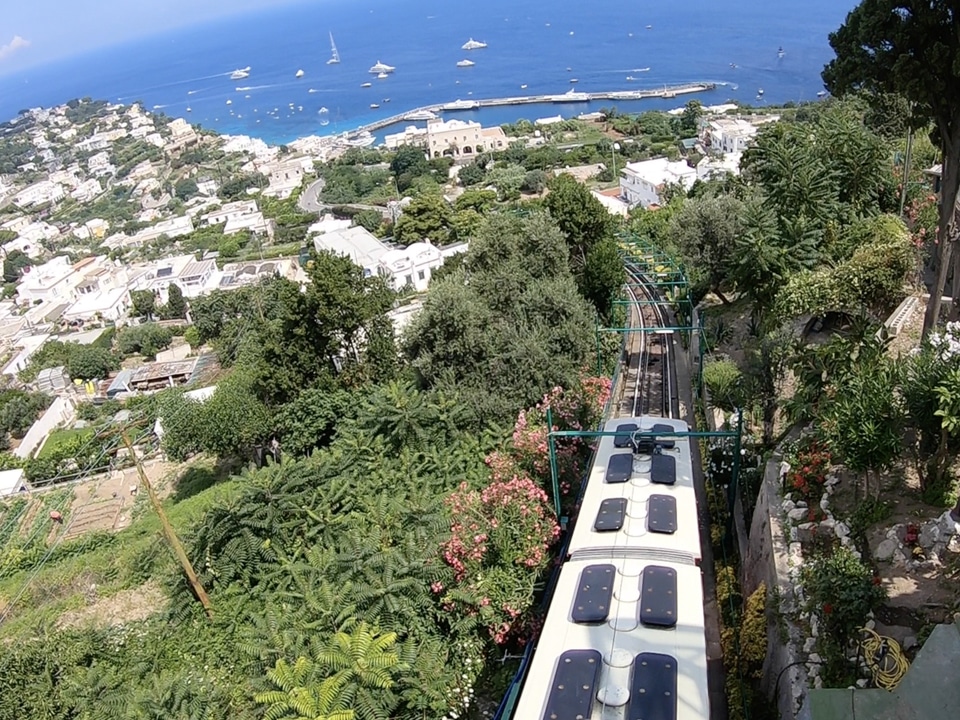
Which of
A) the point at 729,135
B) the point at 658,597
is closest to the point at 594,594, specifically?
the point at 658,597

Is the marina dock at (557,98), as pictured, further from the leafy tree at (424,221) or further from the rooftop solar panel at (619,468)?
the rooftop solar panel at (619,468)

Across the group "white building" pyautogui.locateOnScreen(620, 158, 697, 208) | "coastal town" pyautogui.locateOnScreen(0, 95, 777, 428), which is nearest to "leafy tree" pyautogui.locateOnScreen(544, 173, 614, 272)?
"coastal town" pyautogui.locateOnScreen(0, 95, 777, 428)

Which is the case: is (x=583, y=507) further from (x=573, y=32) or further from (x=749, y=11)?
(x=749, y=11)

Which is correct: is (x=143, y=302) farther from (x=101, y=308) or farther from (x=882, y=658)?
(x=882, y=658)

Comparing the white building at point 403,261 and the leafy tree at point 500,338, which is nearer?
the leafy tree at point 500,338

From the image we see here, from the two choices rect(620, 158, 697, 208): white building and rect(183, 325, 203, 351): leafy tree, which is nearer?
rect(183, 325, 203, 351): leafy tree

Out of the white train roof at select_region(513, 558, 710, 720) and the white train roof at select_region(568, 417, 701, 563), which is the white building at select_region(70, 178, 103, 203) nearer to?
the white train roof at select_region(568, 417, 701, 563)

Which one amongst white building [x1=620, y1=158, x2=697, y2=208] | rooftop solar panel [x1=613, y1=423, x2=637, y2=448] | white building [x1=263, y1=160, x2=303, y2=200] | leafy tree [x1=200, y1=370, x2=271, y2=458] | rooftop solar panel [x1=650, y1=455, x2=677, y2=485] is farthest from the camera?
white building [x1=263, y1=160, x2=303, y2=200]

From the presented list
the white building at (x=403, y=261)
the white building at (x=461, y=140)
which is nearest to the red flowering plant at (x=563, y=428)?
the white building at (x=403, y=261)
